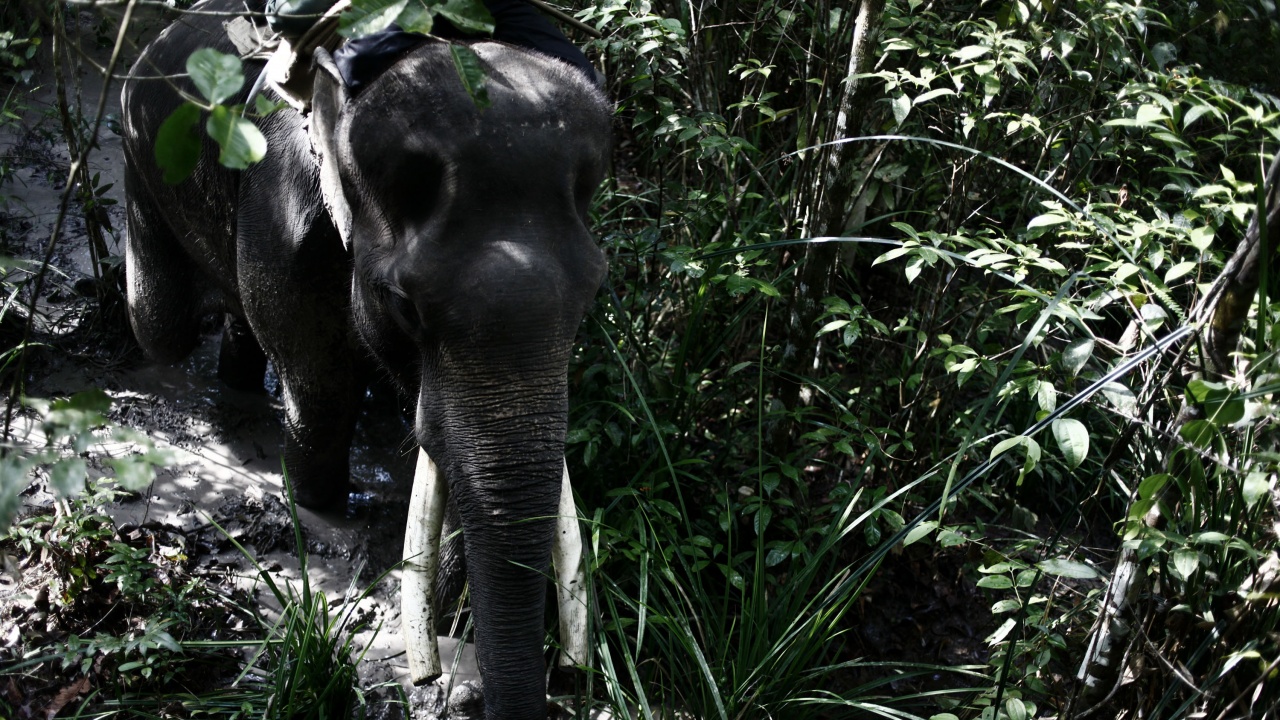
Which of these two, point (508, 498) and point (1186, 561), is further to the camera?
point (508, 498)

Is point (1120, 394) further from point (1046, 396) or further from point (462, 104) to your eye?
point (462, 104)

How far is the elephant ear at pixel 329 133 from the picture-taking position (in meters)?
2.88

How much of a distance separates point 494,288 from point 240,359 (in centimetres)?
242

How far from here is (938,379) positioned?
3633mm

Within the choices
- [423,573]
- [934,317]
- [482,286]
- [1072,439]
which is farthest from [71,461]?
[934,317]

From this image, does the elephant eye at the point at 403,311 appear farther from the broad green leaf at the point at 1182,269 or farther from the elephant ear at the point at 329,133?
the broad green leaf at the point at 1182,269

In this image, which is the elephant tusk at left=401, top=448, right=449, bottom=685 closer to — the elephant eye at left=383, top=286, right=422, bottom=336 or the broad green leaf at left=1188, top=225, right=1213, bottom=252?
the elephant eye at left=383, top=286, right=422, bottom=336

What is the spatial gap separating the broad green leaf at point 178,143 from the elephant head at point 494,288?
93cm

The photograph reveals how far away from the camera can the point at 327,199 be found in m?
3.04

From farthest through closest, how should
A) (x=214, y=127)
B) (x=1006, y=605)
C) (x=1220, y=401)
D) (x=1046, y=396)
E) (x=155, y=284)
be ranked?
1. (x=155, y=284)
2. (x=1006, y=605)
3. (x=1046, y=396)
4. (x=1220, y=401)
5. (x=214, y=127)

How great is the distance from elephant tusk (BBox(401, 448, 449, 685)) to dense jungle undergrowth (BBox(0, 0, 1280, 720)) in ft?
1.34

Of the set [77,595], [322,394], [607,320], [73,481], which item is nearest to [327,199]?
[322,394]

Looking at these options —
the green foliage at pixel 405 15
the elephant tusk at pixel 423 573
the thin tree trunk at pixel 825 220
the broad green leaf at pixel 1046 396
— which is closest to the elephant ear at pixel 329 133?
the elephant tusk at pixel 423 573

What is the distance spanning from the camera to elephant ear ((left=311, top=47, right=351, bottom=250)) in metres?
2.88
